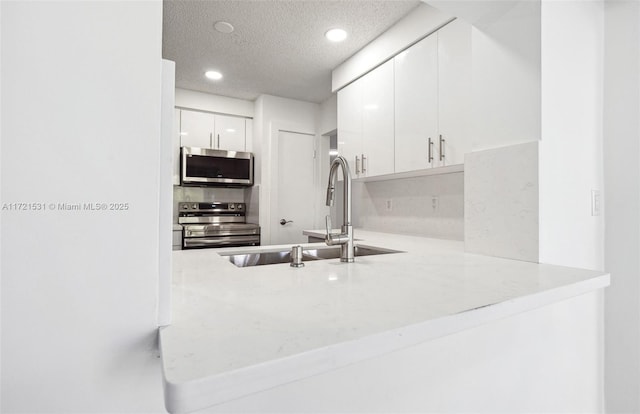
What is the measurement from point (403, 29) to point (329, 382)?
208cm

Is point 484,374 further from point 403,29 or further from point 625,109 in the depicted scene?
point 403,29

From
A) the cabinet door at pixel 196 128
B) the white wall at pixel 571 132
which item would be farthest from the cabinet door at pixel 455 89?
the cabinet door at pixel 196 128

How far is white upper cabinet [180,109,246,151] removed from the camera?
3371 mm

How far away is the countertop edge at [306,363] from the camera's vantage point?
363mm

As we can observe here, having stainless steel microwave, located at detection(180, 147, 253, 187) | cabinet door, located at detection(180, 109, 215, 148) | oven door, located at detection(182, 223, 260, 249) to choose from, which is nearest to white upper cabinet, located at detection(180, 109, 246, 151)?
cabinet door, located at detection(180, 109, 215, 148)

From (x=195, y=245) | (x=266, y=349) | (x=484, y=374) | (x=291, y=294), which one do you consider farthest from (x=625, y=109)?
(x=195, y=245)

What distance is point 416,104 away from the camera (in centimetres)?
195

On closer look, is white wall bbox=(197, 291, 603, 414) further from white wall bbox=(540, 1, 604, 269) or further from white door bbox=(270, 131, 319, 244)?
white door bbox=(270, 131, 319, 244)

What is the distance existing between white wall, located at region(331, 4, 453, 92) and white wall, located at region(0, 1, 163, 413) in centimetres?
178

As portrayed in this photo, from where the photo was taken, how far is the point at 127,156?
47cm

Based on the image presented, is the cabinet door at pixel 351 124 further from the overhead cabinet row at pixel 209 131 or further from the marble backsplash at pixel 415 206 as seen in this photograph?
the overhead cabinet row at pixel 209 131

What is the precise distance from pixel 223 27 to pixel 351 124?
3.77ft

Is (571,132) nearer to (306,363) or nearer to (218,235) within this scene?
(306,363)

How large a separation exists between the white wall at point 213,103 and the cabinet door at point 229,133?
0.08m
